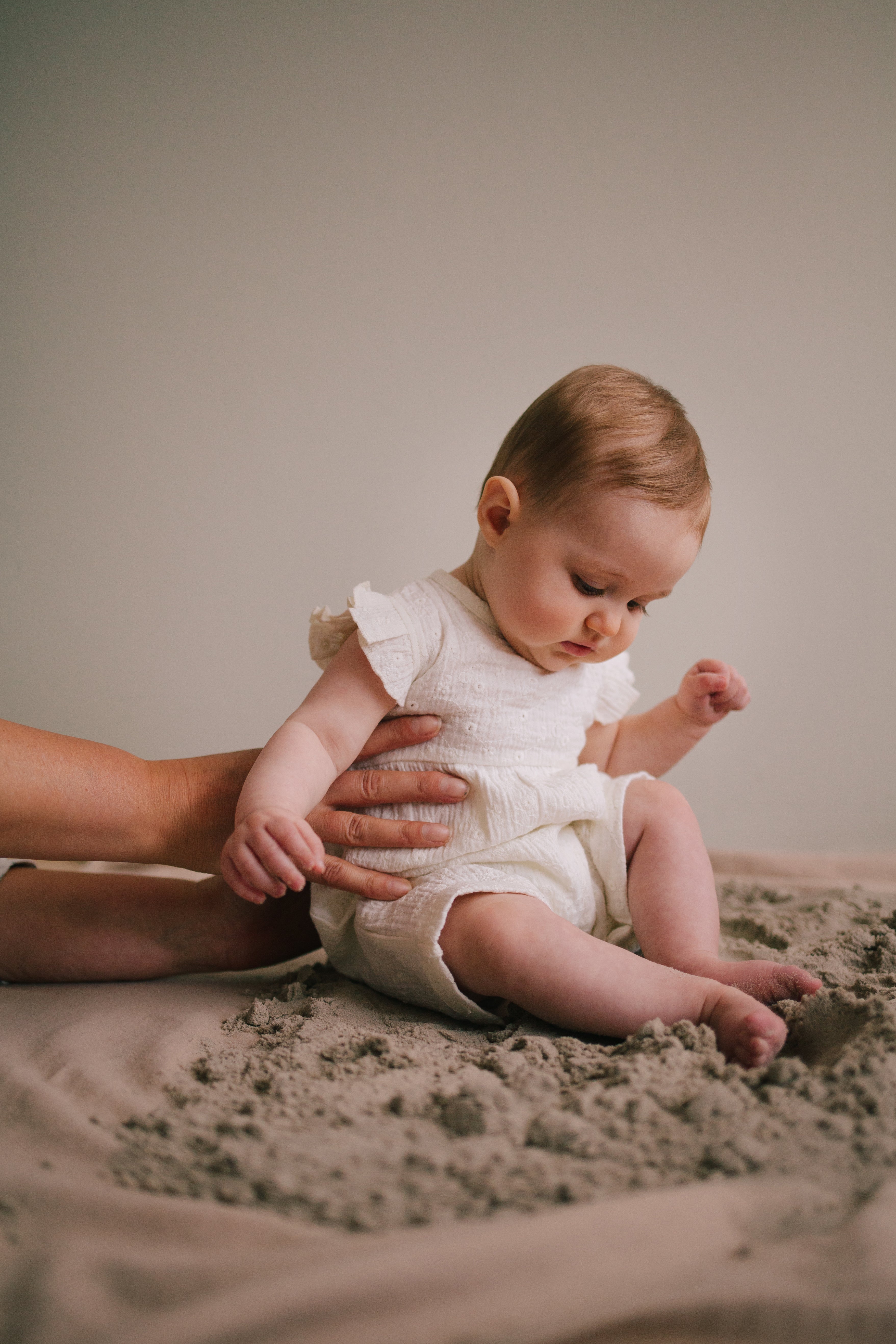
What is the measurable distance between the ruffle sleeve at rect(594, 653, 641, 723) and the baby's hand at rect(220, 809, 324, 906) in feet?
1.68

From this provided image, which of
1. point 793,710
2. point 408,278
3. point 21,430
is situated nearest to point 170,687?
point 21,430

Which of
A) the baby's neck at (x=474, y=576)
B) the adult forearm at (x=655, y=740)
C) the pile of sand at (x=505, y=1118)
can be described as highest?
the baby's neck at (x=474, y=576)

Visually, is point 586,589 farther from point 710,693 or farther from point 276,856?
point 276,856

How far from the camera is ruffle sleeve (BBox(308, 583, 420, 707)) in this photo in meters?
0.87

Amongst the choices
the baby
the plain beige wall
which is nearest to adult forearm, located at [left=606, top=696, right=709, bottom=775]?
the baby

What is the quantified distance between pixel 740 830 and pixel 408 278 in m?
1.54

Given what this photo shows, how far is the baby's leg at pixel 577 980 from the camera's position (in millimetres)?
705

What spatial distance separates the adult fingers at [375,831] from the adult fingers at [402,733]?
73mm

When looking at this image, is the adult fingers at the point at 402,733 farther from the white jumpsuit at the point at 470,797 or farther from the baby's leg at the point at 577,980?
the baby's leg at the point at 577,980

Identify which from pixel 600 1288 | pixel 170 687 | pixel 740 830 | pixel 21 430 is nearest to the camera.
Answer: pixel 600 1288

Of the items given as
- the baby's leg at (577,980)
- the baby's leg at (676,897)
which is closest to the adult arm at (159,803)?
the baby's leg at (577,980)

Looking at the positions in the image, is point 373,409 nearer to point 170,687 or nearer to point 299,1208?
point 170,687

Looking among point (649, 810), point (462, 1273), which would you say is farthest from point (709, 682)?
point (462, 1273)

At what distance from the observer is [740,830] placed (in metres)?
2.04
